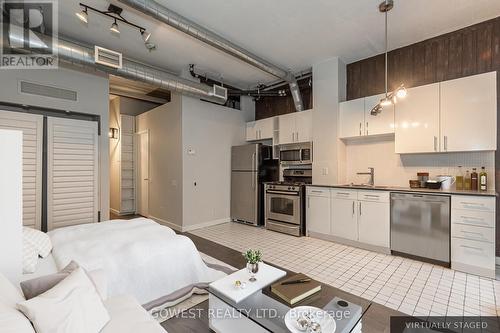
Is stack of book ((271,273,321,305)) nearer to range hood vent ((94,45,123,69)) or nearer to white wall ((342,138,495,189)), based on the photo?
white wall ((342,138,495,189))

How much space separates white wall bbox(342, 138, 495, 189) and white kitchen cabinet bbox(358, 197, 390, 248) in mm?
702

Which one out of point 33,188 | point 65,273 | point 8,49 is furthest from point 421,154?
point 33,188

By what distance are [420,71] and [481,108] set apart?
108 centimetres

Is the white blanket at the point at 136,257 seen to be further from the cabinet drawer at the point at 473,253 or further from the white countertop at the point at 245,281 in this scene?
the cabinet drawer at the point at 473,253

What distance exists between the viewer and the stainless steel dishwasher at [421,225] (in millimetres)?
3092

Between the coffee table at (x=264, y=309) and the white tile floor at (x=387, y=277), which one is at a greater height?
the coffee table at (x=264, y=309)

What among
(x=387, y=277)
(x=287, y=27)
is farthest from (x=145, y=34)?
(x=387, y=277)

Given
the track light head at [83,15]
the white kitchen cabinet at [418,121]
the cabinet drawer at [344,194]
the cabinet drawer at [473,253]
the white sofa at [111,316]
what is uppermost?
the track light head at [83,15]

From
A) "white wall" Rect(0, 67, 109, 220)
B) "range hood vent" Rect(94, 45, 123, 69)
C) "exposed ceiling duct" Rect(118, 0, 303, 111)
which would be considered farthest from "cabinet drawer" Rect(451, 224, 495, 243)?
"white wall" Rect(0, 67, 109, 220)

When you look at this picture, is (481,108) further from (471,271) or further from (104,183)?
(104,183)

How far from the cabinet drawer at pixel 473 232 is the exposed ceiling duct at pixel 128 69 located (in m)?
4.24

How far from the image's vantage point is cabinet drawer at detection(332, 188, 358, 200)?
12.8 ft

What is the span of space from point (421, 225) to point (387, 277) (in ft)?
3.15

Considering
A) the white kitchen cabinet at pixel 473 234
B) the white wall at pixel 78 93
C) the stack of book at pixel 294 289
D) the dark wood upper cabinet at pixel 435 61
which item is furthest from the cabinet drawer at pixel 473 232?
the white wall at pixel 78 93
